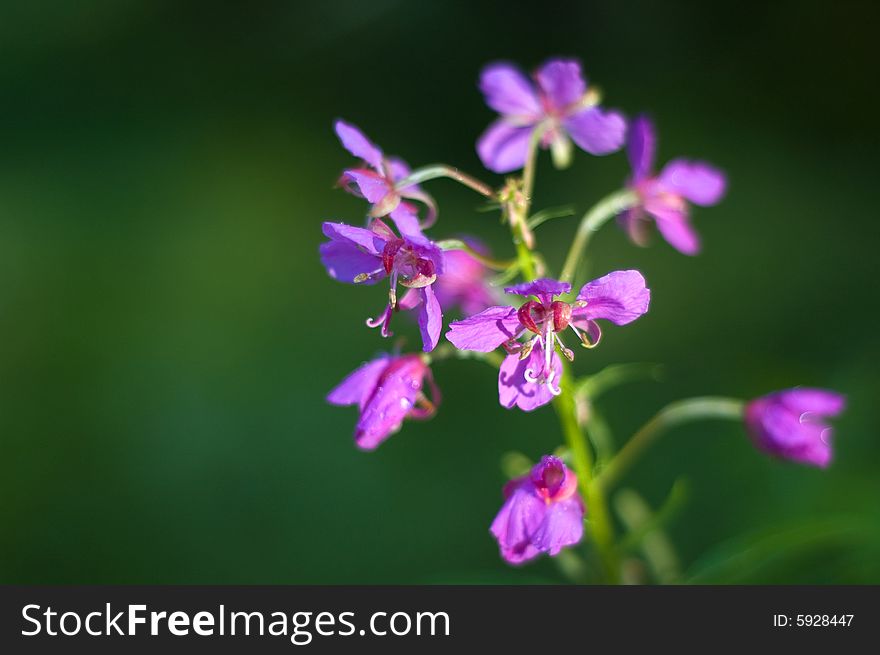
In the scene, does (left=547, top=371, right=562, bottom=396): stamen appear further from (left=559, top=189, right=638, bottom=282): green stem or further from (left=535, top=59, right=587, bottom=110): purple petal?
(left=535, top=59, right=587, bottom=110): purple petal

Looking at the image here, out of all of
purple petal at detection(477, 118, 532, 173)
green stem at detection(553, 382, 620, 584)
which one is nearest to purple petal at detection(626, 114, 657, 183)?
purple petal at detection(477, 118, 532, 173)

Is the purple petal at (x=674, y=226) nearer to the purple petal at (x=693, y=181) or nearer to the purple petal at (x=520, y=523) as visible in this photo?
the purple petal at (x=693, y=181)

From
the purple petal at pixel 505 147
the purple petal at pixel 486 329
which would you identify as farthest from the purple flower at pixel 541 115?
the purple petal at pixel 486 329

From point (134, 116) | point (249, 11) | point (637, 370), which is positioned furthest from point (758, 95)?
point (134, 116)

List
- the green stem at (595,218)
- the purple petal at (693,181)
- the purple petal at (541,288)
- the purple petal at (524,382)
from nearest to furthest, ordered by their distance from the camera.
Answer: the purple petal at (541,288) < the purple petal at (524,382) < the green stem at (595,218) < the purple petal at (693,181)

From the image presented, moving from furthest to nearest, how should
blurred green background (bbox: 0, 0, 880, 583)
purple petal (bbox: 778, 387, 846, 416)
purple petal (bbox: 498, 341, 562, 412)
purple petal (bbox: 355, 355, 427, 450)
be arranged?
blurred green background (bbox: 0, 0, 880, 583), purple petal (bbox: 778, 387, 846, 416), purple petal (bbox: 355, 355, 427, 450), purple petal (bbox: 498, 341, 562, 412)

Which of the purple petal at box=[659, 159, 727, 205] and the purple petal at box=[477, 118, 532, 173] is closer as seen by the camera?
the purple petal at box=[477, 118, 532, 173]

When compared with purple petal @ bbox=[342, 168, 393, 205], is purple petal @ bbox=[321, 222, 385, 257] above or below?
below

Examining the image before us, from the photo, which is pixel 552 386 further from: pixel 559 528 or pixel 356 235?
pixel 356 235
